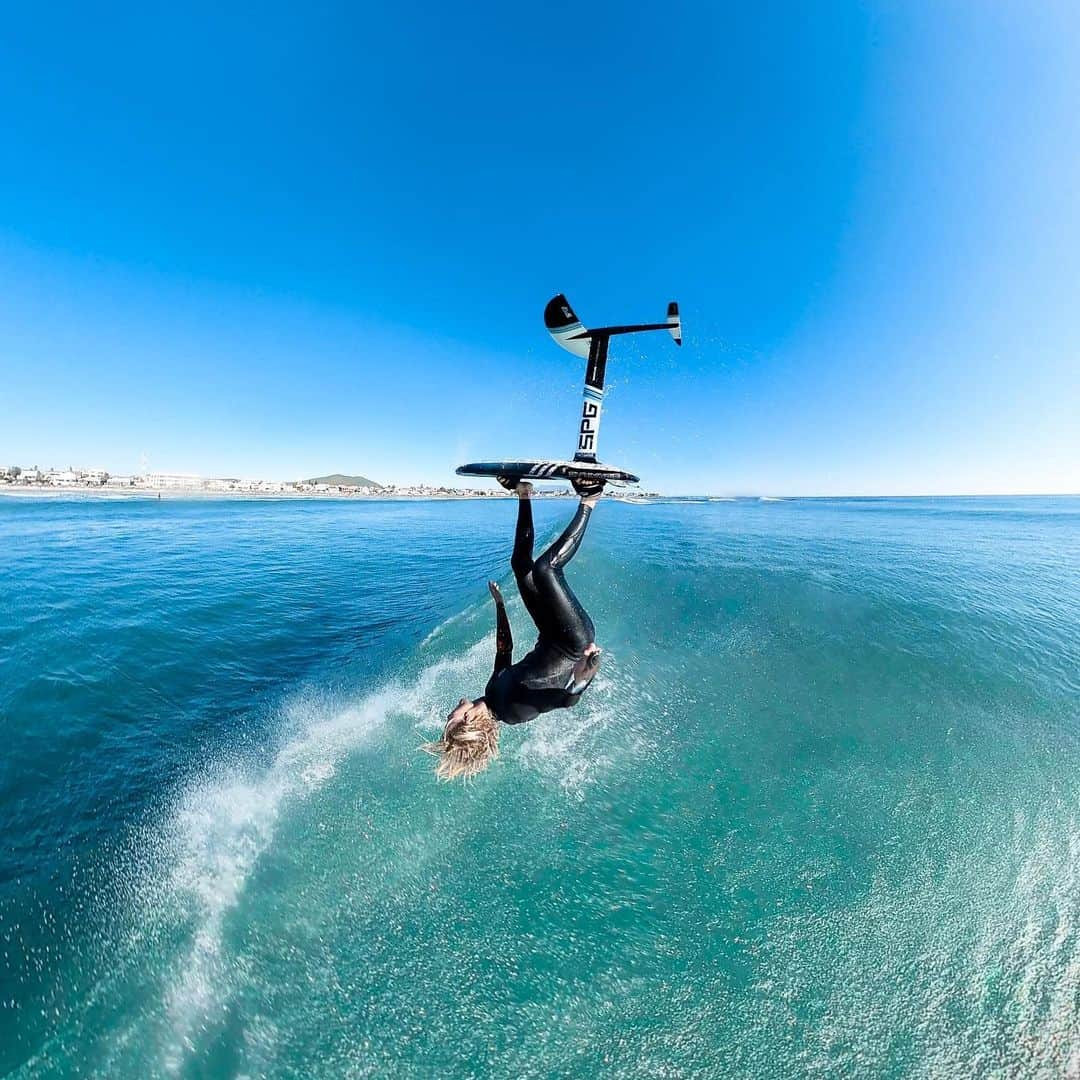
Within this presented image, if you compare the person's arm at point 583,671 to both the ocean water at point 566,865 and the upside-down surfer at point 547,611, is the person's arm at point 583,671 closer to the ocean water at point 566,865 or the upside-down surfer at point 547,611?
the upside-down surfer at point 547,611

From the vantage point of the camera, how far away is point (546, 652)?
196 inches

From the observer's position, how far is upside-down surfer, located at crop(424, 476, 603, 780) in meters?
4.66

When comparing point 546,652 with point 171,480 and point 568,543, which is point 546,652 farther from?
point 171,480

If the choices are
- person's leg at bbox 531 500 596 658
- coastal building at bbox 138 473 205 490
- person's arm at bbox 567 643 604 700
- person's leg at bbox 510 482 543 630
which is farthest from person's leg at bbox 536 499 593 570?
coastal building at bbox 138 473 205 490

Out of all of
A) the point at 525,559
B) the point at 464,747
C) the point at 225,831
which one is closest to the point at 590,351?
the point at 525,559

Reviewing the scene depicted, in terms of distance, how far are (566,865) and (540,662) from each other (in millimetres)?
2350

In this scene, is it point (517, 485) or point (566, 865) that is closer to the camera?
point (566, 865)

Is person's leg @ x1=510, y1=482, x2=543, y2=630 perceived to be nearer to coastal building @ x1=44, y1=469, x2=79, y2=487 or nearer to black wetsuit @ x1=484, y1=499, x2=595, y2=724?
black wetsuit @ x1=484, y1=499, x2=595, y2=724

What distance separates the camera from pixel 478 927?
4230 mm

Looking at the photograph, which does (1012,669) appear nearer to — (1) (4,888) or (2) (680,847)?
(2) (680,847)

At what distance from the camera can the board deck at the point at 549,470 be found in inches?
172

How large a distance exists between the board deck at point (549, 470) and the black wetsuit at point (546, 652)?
0.60 metres

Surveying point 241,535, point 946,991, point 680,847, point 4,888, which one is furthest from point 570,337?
point 241,535

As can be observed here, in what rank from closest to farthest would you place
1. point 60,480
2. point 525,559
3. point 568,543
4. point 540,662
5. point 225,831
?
point 540,662 < point 568,543 < point 525,559 < point 225,831 < point 60,480
